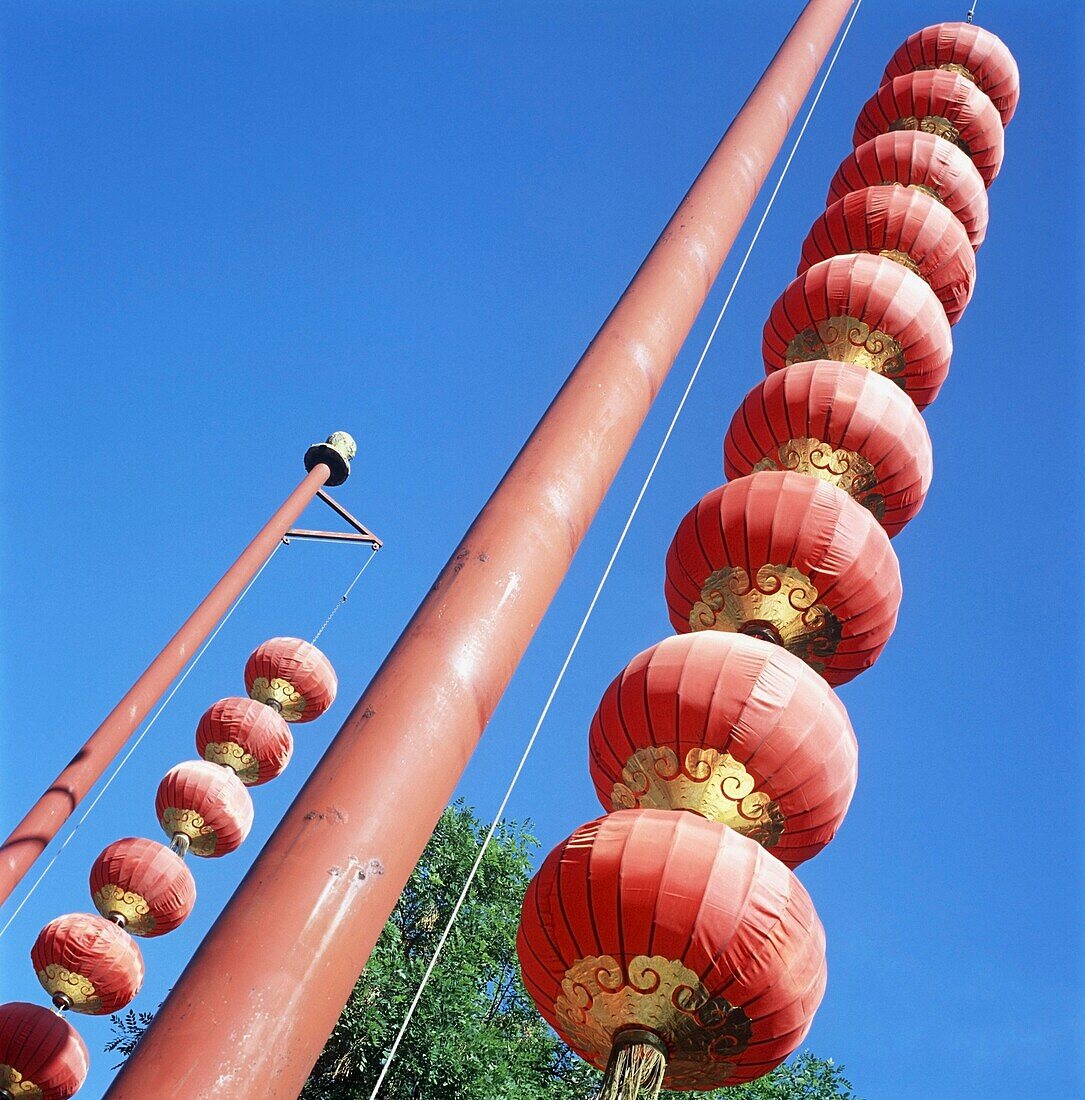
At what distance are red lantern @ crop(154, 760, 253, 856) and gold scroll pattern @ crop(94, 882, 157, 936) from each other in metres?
0.82

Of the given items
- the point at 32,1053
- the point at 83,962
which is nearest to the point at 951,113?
the point at 83,962

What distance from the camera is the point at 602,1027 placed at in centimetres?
340

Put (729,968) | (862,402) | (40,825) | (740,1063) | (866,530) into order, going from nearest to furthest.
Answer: (729,968) < (740,1063) < (866,530) < (862,402) < (40,825)

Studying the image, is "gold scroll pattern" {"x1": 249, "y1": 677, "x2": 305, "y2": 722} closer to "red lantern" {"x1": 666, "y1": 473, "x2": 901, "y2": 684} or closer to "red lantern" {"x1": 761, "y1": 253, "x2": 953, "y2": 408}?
"red lantern" {"x1": 761, "y1": 253, "x2": 953, "y2": 408}

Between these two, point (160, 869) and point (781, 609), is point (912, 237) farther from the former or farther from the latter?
point (160, 869)

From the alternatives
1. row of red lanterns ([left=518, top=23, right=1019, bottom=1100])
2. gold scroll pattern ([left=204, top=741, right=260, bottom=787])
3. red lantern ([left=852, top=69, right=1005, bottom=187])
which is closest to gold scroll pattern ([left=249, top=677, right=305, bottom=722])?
gold scroll pattern ([left=204, top=741, right=260, bottom=787])

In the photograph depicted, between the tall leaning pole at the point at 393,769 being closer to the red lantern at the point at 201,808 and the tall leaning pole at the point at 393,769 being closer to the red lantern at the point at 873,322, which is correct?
the red lantern at the point at 873,322

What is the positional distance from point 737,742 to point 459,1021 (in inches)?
358

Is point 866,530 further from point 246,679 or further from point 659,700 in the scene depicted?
point 246,679

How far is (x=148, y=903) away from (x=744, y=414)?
6.24 meters

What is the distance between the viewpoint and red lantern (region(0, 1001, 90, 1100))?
778 centimetres

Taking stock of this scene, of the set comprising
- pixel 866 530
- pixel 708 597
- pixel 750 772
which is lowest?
pixel 750 772

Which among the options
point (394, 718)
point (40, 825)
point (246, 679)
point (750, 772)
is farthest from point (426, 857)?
point (394, 718)

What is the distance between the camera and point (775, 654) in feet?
12.7
